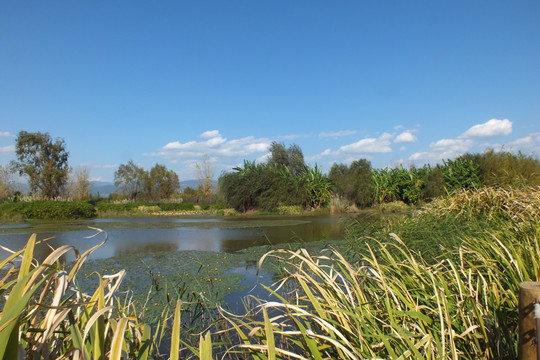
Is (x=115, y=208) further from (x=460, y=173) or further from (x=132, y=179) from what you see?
(x=460, y=173)

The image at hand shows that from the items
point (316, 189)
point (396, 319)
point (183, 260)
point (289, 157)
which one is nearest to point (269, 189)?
point (316, 189)

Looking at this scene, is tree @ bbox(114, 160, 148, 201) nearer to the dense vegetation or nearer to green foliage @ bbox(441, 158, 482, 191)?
the dense vegetation

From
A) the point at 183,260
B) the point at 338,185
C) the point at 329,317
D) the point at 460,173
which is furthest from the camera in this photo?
the point at 338,185

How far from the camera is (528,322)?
3.88 ft

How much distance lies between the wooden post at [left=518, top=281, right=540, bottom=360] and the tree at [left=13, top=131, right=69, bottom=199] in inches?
1184

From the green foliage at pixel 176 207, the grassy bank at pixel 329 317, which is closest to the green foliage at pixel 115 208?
the green foliage at pixel 176 207

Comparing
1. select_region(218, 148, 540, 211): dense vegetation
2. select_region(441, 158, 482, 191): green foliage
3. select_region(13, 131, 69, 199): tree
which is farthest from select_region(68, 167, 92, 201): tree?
select_region(441, 158, 482, 191): green foliage

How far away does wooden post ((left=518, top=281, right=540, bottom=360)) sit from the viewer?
1154mm

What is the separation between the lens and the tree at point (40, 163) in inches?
1072

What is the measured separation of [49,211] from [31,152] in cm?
1040

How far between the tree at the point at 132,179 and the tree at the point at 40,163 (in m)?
5.64

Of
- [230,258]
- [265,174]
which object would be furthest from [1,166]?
[230,258]

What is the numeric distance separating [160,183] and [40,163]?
930 cm

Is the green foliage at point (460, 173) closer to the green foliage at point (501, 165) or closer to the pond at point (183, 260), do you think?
the green foliage at point (501, 165)
